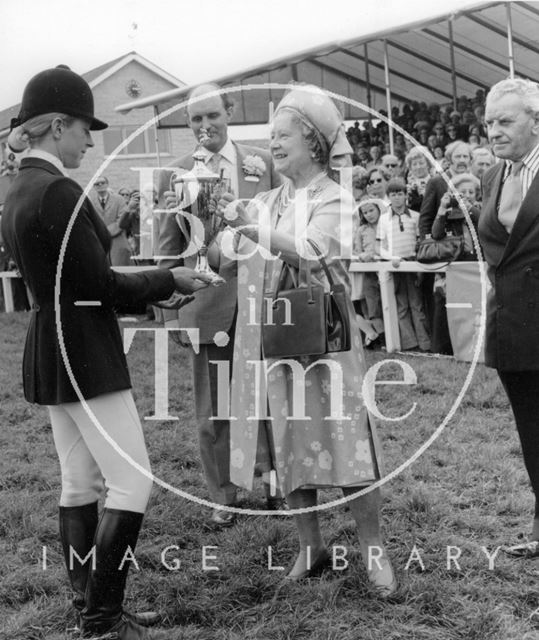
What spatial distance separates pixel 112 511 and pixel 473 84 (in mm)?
12145

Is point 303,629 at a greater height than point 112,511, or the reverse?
point 112,511

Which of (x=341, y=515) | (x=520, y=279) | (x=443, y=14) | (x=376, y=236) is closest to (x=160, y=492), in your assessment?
(x=341, y=515)

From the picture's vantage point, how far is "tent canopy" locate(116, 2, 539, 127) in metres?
10.6

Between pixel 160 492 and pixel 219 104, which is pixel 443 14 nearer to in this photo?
pixel 219 104

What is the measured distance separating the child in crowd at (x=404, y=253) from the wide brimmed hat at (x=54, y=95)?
5610mm

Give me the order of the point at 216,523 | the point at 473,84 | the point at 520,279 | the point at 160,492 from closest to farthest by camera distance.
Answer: the point at 520,279 < the point at 216,523 < the point at 160,492 < the point at 473,84

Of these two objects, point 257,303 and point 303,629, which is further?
point 257,303

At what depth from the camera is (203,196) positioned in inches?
134

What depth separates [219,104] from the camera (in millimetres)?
4117

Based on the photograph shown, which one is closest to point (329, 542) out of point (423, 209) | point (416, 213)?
point (423, 209)

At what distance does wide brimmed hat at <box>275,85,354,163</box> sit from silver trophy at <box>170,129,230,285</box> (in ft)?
1.29

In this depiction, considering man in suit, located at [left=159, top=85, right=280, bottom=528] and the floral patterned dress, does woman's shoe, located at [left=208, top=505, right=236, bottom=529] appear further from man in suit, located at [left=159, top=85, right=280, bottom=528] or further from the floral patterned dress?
the floral patterned dress

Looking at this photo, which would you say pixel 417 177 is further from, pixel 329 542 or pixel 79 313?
pixel 79 313

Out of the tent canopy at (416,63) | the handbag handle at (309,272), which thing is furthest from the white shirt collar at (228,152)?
the tent canopy at (416,63)
